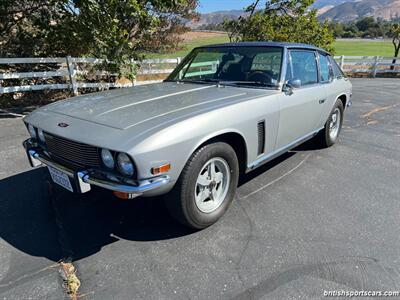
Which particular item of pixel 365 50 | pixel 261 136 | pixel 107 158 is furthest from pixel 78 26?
pixel 365 50

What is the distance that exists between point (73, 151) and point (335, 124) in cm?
438

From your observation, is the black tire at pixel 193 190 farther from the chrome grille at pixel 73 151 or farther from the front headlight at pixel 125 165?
the chrome grille at pixel 73 151

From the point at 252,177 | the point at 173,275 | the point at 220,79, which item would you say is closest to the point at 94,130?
the point at 173,275

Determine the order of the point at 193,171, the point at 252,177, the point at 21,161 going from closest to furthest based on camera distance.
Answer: the point at 193,171, the point at 252,177, the point at 21,161

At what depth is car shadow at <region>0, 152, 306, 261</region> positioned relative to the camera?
2666 mm

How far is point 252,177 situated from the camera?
3.97m

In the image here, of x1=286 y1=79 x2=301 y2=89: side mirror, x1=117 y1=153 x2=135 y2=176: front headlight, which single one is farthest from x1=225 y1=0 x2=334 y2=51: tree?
x1=117 y1=153 x2=135 y2=176: front headlight

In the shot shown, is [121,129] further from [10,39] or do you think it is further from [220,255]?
[10,39]

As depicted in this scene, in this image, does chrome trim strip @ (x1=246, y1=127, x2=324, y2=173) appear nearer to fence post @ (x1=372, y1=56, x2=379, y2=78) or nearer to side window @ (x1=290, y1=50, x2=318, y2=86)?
side window @ (x1=290, y1=50, x2=318, y2=86)

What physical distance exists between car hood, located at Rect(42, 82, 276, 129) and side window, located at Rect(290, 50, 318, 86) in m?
0.77

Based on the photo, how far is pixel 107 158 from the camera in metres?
2.33

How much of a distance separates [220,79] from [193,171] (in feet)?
5.59

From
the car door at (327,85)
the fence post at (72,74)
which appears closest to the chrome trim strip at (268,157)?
the car door at (327,85)

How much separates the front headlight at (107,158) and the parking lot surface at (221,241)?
769 mm
